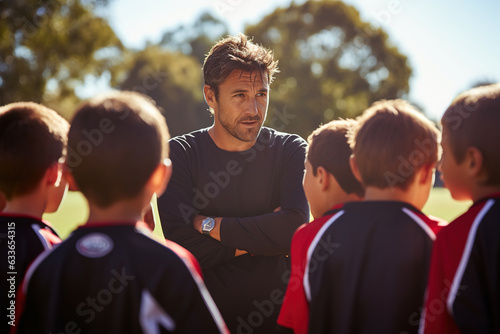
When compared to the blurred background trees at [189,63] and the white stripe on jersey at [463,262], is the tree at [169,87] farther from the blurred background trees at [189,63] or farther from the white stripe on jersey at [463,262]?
the white stripe on jersey at [463,262]

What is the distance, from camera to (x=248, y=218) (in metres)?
3.36

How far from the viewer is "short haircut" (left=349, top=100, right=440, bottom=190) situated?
2410 millimetres

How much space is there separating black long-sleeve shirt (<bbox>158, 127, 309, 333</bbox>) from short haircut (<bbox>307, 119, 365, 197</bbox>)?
2.16 feet

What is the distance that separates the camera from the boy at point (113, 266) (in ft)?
6.34

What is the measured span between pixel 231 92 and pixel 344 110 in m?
32.7

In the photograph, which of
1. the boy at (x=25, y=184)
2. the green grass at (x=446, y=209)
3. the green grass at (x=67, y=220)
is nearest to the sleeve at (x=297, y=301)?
the boy at (x=25, y=184)

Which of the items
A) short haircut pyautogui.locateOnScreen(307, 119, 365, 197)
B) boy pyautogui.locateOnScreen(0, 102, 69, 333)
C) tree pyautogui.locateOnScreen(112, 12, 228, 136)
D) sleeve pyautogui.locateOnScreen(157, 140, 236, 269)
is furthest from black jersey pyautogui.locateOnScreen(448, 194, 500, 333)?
tree pyautogui.locateOnScreen(112, 12, 228, 136)

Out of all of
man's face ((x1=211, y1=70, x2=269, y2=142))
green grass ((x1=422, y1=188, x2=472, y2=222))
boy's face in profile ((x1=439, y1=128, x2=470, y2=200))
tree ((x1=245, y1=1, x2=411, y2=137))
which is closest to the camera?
boy's face in profile ((x1=439, y1=128, x2=470, y2=200))

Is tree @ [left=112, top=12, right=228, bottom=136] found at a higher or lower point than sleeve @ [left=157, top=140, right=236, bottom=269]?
lower

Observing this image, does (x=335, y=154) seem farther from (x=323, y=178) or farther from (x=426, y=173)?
(x=426, y=173)

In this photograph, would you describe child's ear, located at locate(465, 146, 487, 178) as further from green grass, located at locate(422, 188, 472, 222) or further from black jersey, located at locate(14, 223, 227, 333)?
green grass, located at locate(422, 188, 472, 222)

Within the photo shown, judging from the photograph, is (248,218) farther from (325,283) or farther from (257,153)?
(325,283)

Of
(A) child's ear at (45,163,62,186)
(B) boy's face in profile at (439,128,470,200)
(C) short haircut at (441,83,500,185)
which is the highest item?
(C) short haircut at (441,83,500,185)

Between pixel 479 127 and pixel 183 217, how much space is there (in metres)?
2.12
